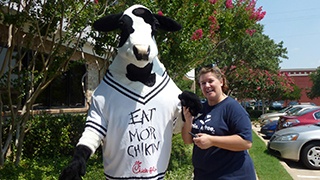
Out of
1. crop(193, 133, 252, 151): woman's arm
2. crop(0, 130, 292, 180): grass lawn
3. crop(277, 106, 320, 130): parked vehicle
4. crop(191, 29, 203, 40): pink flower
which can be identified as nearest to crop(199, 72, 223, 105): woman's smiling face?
crop(193, 133, 252, 151): woman's arm

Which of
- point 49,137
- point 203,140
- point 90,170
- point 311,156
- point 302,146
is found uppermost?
point 203,140

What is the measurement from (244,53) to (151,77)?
811 inches

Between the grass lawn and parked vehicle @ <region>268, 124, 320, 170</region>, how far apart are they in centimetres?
44

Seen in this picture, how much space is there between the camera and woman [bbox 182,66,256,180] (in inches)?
95.6

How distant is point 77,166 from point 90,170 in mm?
3834

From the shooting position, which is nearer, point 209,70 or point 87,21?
point 209,70

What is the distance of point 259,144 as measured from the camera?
10.4m

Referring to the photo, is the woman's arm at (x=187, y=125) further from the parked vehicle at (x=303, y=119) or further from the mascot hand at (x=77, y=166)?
the parked vehicle at (x=303, y=119)

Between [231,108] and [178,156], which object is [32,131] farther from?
[231,108]

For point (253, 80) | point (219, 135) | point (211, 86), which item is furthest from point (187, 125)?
point (253, 80)

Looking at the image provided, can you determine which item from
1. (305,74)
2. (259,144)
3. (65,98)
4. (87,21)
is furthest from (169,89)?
(305,74)

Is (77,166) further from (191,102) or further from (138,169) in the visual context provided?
(191,102)

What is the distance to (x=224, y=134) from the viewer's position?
→ 8.30ft

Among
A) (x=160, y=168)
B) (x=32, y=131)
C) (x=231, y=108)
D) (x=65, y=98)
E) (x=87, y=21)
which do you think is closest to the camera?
(x=160, y=168)
